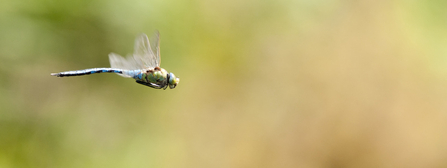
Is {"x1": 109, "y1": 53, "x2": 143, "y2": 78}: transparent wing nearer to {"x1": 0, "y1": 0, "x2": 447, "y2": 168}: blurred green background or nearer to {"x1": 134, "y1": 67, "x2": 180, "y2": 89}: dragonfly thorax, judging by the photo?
{"x1": 134, "y1": 67, "x2": 180, "y2": 89}: dragonfly thorax

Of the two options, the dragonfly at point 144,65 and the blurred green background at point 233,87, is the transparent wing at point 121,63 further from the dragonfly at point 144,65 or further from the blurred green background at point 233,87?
the blurred green background at point 233,87

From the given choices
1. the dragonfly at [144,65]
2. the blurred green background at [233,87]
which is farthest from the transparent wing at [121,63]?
the blurred green background at [233,87]

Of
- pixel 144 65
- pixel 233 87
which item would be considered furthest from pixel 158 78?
pixel 233 87

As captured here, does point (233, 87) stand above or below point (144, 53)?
above

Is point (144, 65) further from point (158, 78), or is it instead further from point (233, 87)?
point (233, 87)

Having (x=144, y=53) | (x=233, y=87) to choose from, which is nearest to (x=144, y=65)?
(x=144, y=53)

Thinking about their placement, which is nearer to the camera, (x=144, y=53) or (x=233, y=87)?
Result: (x=144, y=53)

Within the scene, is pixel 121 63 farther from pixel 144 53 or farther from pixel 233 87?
pixel 233 87
